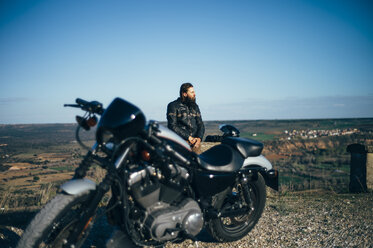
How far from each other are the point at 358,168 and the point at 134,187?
6.00 m

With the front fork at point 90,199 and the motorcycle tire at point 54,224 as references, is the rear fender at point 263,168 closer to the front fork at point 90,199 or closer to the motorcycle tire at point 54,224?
the front fork at point 90,199

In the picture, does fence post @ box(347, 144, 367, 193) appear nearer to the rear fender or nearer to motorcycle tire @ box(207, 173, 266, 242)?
the rear fender

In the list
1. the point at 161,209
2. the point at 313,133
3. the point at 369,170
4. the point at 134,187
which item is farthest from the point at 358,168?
the point at 313,133

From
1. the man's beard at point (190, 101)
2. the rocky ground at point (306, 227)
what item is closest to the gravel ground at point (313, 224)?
the rocky ground at point (306, 227)

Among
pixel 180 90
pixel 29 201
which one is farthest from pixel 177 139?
pixel 29 201

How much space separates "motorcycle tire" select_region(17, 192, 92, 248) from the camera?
2213 millimetres

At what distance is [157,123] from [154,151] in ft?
0.87

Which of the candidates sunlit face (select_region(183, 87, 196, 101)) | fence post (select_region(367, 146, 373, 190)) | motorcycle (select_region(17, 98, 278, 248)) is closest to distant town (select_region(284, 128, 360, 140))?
fence post (select_region(367, 146, 373, 190))

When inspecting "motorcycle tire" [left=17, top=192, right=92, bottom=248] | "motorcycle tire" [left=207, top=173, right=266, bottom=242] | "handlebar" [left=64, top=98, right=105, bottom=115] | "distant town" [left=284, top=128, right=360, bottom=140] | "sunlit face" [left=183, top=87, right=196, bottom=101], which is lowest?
"distant town" [left=284, top=128, right=360, bottom=140]

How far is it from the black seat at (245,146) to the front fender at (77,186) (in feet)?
5.92

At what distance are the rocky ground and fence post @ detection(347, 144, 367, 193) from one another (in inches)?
24.6

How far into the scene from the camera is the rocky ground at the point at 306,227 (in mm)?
3574

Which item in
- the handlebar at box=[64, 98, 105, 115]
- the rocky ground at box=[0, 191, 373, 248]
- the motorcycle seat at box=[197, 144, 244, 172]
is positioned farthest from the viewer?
the rocky ground at box=[0, 191, 373, 248]

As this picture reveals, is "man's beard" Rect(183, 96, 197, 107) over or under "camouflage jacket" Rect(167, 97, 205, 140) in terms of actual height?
over
